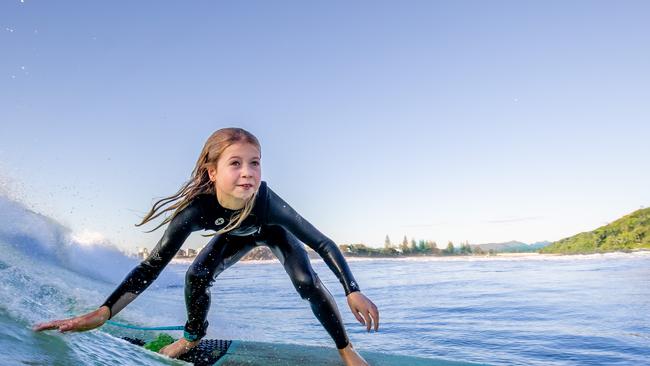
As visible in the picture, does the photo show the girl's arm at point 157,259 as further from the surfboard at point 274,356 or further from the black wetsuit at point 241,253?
the surfboard at point 274,356

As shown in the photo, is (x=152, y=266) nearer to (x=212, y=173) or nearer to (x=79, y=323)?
(x=79, y=323)

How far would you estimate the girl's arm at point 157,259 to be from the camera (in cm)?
338

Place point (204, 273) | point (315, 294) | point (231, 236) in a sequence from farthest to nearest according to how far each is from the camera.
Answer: point (231, 236)
point (204, 273)
point (315, 294)

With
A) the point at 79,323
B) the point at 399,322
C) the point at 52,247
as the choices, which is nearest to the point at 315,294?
the point at 79,323

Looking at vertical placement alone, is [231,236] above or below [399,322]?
above

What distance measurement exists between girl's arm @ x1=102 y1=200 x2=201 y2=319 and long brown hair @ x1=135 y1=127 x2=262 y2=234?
0.10 m

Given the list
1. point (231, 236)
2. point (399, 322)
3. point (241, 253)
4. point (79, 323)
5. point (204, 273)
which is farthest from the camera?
point (399, 322)

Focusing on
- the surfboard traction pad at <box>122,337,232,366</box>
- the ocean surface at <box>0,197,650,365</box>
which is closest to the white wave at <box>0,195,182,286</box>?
the ocean surface at <box>0,197,650,365</box>

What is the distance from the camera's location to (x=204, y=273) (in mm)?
4348

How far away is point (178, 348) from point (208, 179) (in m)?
1.70

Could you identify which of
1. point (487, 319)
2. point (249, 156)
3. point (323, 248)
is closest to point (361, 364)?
point (323, 248)

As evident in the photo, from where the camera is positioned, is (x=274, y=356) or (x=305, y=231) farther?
(x=274, y=356)

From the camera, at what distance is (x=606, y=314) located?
8039 mm

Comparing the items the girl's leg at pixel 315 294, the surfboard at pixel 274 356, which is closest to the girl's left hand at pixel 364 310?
the girl's leg at pixel 315 294
